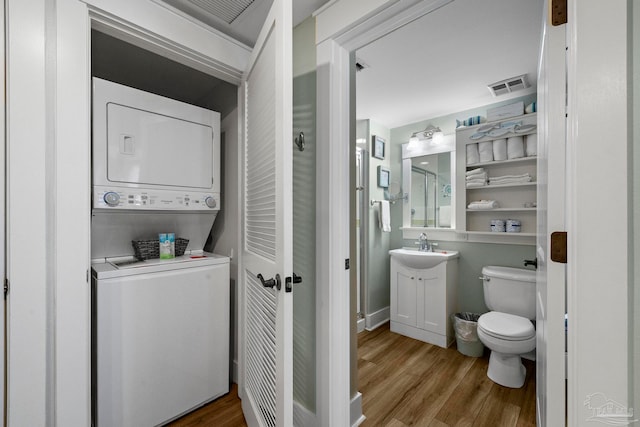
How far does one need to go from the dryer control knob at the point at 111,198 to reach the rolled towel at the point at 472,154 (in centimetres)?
283

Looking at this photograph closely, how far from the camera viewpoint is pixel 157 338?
1584 mm

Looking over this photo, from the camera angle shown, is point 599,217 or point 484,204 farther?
point 484,204

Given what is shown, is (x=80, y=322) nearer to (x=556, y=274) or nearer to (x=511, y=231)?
(x=556, y=274)

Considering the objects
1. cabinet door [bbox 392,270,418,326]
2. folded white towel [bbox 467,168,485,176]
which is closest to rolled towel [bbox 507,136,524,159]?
folded white towel [bbox 467,168,485,176]

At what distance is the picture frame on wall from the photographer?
3168mm

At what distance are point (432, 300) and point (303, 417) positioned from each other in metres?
1.66

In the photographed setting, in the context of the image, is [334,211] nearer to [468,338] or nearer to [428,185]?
[468,338]

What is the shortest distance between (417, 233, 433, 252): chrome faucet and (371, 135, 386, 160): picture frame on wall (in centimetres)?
102

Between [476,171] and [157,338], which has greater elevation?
[476,171]

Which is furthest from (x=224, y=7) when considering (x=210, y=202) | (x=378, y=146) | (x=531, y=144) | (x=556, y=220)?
(x=531, y=144)

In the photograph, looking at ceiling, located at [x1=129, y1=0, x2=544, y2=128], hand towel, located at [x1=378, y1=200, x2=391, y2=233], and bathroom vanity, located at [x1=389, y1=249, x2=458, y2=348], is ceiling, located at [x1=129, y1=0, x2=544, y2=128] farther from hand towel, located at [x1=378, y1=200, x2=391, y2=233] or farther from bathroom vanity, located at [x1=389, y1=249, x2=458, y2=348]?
bathroom vanity, located at [x1=389, y1=249, x2=458, y2=348]

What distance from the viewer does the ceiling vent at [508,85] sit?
2244mm

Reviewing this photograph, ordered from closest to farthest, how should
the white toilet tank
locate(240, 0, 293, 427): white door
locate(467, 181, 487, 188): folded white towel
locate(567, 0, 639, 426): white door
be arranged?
1. locate(567, 0, 639, 426): white door
2. locate(240, 0, 293, 427): white door
3. the white toilet tank
4. locate(467, 181, 487, 188): folded white towel

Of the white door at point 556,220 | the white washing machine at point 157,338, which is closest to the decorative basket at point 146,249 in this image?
the white washing machine at point 157,338
